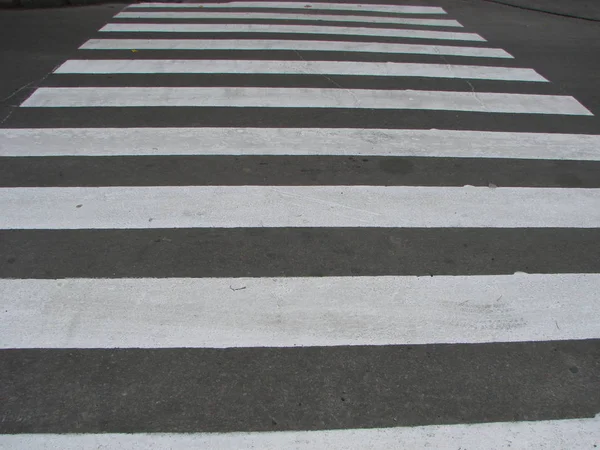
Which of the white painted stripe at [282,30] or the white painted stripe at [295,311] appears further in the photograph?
the white painted stripe at [282,30]

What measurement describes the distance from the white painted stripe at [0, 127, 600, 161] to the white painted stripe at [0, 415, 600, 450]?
3261 millimetres

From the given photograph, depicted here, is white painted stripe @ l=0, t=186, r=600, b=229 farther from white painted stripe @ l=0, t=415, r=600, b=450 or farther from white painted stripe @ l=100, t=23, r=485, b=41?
white painted stripe @ l=100, t=23, r=485, b=41

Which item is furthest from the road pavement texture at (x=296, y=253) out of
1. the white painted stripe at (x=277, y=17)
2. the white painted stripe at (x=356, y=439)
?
the white painted stripe at (x=277, y=17)

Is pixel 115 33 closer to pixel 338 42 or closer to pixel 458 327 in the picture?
pixel 338 42

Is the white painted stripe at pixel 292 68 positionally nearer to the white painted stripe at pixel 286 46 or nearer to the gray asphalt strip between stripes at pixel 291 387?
the white painted stripe at pixel 286 46

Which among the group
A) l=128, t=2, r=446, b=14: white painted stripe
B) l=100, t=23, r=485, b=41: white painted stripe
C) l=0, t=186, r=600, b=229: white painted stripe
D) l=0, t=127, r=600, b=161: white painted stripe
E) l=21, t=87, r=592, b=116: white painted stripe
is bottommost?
l=0, t=186, r=600, b=229: white painted stripe

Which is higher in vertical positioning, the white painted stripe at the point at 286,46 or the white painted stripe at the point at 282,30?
the white painted stripe at the point at 282,30

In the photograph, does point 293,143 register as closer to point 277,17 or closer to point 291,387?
point 291,387

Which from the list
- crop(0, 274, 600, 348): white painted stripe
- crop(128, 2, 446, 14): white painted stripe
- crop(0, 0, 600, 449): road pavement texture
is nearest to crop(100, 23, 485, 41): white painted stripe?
crop(0, 0, 600, 449): road pavement texture

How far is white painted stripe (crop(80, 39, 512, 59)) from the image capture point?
848cm

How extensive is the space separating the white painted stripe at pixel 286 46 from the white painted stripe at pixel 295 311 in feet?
18.0

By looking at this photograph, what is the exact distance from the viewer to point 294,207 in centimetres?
480

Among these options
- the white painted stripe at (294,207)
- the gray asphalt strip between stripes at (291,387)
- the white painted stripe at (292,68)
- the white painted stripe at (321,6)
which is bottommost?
the gray asphalt strip between stripes at (291,387)

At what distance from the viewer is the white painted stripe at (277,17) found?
10133 mm
